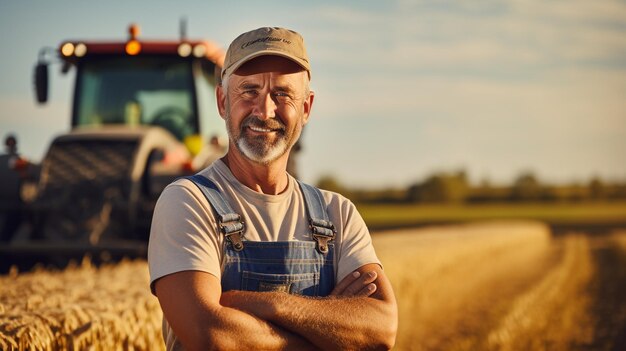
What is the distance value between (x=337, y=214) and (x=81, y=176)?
6499 mm

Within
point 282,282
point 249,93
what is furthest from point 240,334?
point 249,93

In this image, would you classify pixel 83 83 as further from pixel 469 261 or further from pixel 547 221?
pixel 547 221

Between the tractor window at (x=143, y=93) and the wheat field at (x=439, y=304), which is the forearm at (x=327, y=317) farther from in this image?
the tractor window at (x=143, y=93)

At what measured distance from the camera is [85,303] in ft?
17.5

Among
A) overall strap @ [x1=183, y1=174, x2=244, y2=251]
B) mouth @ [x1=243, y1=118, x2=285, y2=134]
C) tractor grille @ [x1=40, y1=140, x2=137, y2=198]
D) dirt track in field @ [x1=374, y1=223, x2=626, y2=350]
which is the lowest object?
dirt track in field @ [x1=374, y1=223, x2=626, y2=350]

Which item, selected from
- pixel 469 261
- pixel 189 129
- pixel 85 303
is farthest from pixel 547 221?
pixel 85 303

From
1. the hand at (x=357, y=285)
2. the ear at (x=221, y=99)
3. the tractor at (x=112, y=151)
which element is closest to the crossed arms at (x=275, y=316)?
the hand at (x=357, y=285)

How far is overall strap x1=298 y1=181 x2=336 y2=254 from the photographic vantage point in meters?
3.17

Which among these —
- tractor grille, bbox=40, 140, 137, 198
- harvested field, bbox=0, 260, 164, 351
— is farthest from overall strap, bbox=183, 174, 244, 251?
tractor grille, bbox=40, 140, 137, 198

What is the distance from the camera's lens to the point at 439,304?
519 inches

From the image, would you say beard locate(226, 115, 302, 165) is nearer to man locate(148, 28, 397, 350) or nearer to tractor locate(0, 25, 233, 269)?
man locate(148, 28, 397, 350)

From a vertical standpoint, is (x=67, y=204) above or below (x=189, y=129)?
below

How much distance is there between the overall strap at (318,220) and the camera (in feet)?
10.4

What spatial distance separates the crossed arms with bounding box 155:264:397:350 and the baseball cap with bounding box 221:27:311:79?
0.77m
